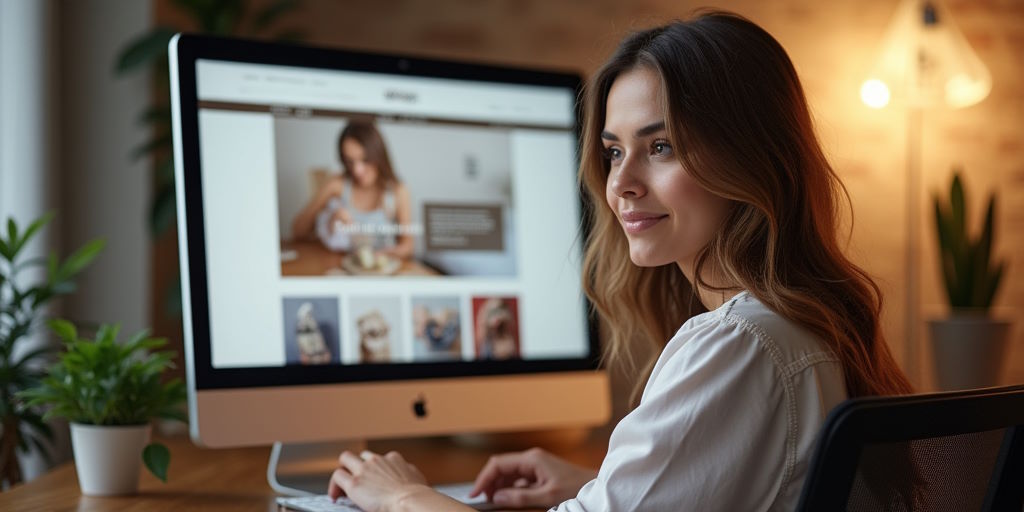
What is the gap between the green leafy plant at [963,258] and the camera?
2529mm

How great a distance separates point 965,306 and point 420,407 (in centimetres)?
165

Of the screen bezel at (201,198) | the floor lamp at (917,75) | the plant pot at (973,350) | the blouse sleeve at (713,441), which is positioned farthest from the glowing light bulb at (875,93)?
the blouse sleeve at (713,441)

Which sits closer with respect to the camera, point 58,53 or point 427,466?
point 427,466

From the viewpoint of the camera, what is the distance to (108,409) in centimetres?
135

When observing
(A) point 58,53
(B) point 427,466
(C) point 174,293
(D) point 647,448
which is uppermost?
(A) point 58,53

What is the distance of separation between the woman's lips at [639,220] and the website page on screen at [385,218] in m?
0.50

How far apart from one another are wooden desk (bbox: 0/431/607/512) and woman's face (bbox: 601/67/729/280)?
608 millimetres

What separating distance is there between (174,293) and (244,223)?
0.95 meters

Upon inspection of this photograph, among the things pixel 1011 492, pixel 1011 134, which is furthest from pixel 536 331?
pixel 1011 134

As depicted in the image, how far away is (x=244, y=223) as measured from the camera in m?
1.43

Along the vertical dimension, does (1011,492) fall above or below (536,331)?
below

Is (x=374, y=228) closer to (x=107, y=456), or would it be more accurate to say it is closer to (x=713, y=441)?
(x=107, y=456)

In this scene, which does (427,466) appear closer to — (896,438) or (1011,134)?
(896,438)

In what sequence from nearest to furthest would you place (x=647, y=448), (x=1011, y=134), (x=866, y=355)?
(x=647, y=448) → (x=866, y=355) → (x=1011, y=134)
